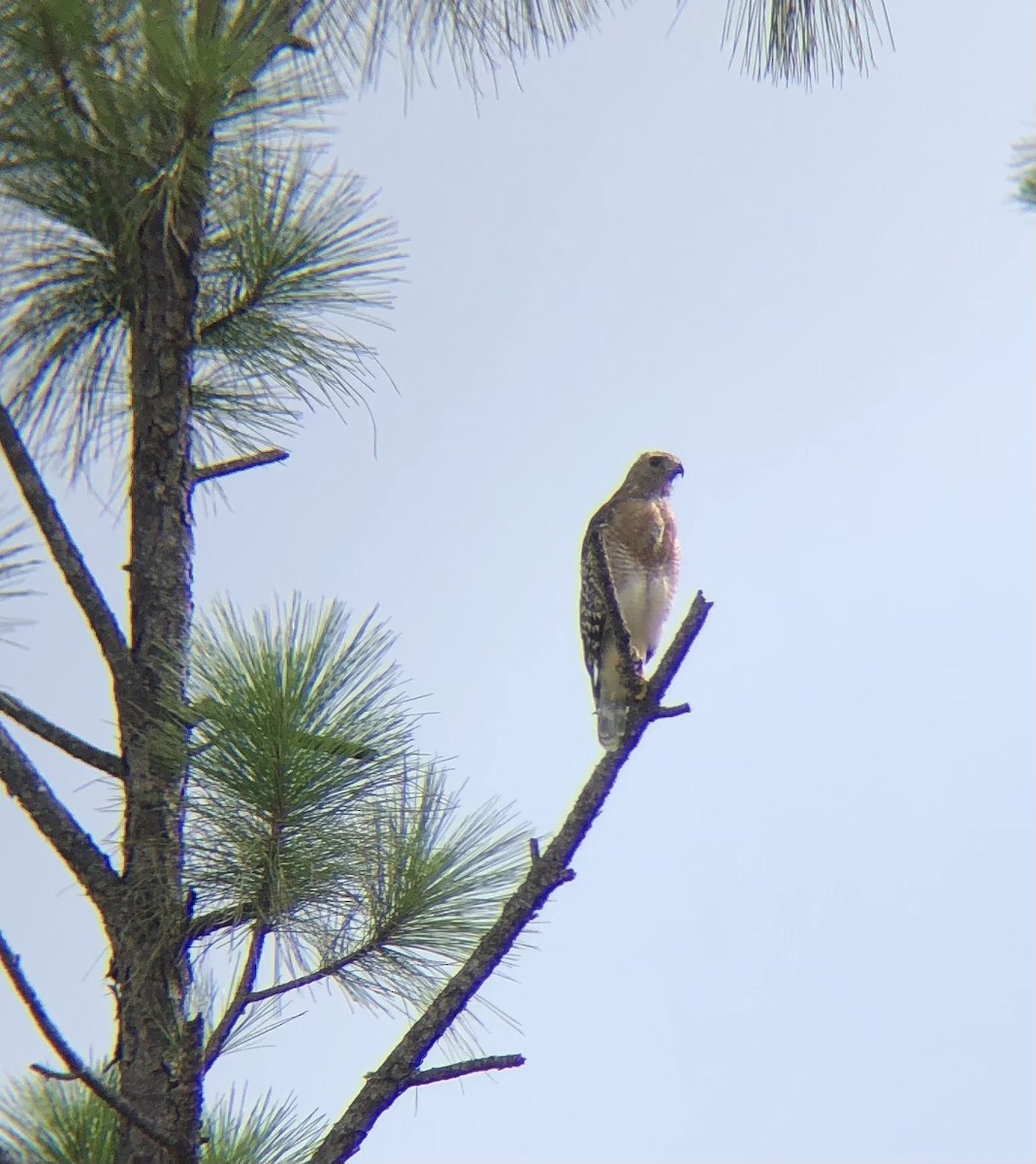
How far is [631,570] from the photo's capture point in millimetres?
4918

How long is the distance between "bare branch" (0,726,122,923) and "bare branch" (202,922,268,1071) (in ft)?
1.05

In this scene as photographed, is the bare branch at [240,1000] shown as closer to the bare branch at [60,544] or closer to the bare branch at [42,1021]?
the bare branch at [42,1021]

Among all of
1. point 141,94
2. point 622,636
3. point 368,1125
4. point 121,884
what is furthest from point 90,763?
point 141,94

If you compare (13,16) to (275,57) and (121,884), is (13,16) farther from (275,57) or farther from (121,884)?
(121,884)

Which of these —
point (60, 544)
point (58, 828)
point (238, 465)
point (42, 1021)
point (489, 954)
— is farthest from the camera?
point (238, 465)

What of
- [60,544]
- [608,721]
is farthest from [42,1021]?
[608,721]

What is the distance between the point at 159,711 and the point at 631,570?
8.11 feet

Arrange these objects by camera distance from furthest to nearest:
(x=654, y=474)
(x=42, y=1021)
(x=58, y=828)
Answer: (x=654, y=474) → (x=58, y=828) → (x=42, y=1021)

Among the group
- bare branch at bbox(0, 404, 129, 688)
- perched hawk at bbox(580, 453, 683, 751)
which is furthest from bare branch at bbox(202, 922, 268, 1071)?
perched hawk at bbox(580, 453, 683, 751)

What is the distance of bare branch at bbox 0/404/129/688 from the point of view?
9.05ft

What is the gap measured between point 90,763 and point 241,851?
429mm

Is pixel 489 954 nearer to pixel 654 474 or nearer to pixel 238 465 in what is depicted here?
pixel 238 465

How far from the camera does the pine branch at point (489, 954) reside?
2361 millimetres

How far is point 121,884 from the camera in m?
2.58
